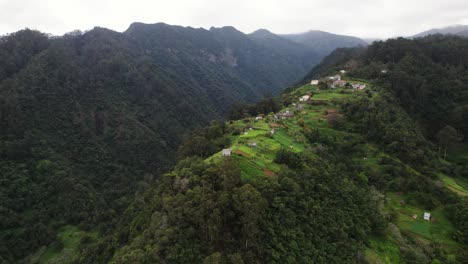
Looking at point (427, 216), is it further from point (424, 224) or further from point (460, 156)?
point (460, 156)

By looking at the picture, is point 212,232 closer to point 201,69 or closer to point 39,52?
point 39,52

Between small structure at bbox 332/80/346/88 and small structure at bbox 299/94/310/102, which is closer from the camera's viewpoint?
small structure at bbox 299/94/310/102

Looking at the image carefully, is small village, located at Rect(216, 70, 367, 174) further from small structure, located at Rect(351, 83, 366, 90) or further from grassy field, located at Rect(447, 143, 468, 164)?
grassy field, located at Rect(447, 143, 468, 164)

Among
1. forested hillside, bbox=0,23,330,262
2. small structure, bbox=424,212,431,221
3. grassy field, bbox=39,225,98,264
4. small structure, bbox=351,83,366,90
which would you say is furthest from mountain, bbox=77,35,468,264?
forested hillside, bbox=0,23,330,262

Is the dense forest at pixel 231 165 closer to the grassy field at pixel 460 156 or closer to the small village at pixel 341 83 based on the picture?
the grassy field at pixel 460 156

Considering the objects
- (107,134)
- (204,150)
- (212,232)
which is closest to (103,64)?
(107,134)

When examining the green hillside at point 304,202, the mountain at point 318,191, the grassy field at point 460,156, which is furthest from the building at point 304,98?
the grassy field at point 460,156
